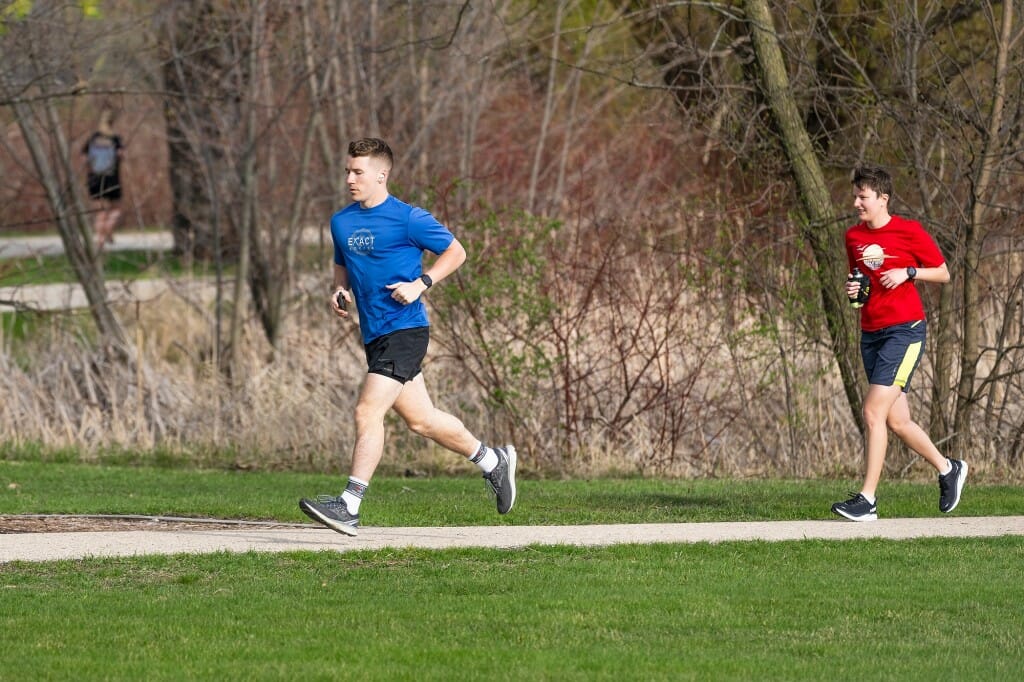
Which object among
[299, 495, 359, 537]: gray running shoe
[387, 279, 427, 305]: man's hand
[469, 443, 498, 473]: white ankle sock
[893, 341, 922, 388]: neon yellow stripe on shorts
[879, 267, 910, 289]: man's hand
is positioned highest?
[879, 267, 910, 289]: man's hand

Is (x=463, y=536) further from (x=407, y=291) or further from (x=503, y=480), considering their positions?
(x=407, y=291)

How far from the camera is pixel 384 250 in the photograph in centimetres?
766

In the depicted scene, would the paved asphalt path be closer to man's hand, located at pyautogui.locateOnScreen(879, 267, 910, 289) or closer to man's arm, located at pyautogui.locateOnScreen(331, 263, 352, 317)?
man's arm, located at pyautogui.locateOnScreen(331, 263, 352, 317)

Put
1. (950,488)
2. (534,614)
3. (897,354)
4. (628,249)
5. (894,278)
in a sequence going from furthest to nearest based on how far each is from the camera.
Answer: (628,249) < (950,488) < (897,354) < (894,278) < (534,614)

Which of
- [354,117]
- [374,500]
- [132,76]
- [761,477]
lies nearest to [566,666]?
[374,500]

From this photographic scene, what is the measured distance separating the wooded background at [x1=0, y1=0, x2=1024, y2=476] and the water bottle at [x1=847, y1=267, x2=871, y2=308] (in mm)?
3060

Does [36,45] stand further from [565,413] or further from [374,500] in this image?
[374,500]

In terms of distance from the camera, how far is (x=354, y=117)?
17750mm

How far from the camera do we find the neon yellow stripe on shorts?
8.43m

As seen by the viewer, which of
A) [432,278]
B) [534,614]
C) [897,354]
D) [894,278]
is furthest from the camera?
[897,354]

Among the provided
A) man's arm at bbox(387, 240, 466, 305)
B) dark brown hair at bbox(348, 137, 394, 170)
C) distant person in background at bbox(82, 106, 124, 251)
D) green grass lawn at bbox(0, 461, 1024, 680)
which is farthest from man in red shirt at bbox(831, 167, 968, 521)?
distant person in background at bbox(82, 106, 124, 251)

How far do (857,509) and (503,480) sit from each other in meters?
1.89

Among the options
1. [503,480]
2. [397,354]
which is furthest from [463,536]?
[397,354]

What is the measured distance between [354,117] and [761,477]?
768 cm
